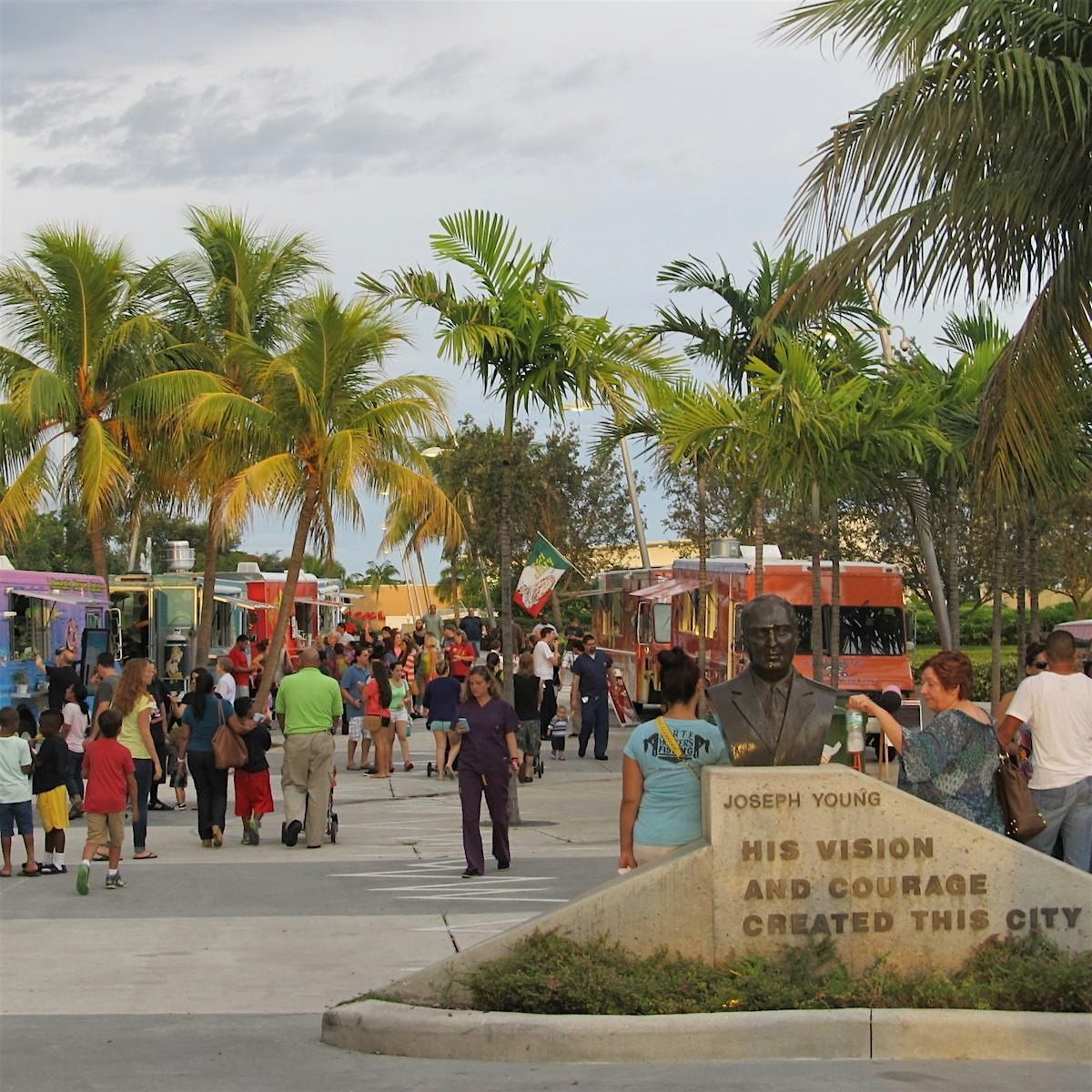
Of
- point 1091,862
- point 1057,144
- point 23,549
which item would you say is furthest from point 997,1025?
point 23,549

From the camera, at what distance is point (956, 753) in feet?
27.4

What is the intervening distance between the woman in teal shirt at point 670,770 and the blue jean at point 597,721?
16.3 meters

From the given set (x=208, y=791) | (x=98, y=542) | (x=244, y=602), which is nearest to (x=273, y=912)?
(x=208, y=791)

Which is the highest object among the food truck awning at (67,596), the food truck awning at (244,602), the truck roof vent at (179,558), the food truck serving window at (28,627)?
the truck roof vent at (179,558)

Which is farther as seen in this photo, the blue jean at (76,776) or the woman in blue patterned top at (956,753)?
the blue jean at (76,776)

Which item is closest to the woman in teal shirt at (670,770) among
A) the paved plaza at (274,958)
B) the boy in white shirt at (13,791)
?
the paved plaza at (274,958)

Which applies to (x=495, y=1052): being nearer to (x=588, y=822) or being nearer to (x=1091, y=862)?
(x=1091, y=862)

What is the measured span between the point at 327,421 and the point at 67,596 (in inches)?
200

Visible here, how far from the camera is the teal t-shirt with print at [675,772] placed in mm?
8148

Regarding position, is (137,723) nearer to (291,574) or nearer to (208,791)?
(208,791)

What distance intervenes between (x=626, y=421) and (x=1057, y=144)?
9911 millimetres

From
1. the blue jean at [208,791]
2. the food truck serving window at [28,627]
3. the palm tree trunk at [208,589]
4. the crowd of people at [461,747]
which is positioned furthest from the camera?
the palm tree trunk at [208,589]

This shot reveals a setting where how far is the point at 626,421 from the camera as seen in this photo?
20344 mm

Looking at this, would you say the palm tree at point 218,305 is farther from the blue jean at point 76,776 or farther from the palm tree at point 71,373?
the blue jean at point 76,776
